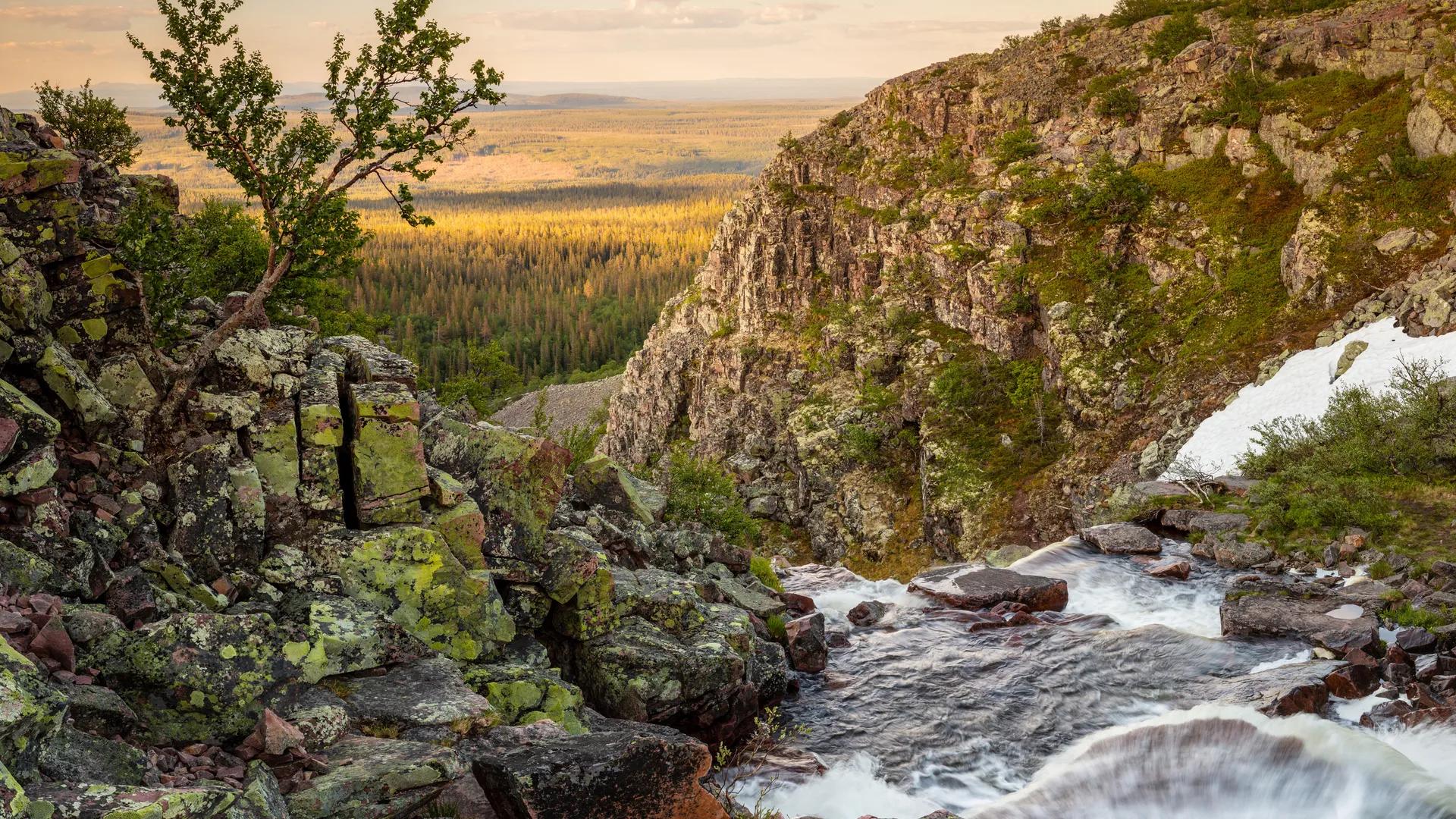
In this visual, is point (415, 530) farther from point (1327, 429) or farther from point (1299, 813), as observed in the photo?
point (1327, 429)

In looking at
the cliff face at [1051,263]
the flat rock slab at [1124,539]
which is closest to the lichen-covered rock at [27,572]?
the flat rock slab at [1124,539]

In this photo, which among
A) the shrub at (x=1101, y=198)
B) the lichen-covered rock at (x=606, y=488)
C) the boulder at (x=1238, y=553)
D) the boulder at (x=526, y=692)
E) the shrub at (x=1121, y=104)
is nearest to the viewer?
the boulder at (x=526, y=692)

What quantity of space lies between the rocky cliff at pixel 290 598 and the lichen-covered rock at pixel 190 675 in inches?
1.3

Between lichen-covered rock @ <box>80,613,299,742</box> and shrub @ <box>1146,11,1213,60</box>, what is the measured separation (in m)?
82.4

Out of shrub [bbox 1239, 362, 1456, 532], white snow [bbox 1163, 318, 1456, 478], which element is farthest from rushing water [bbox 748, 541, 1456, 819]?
white snow [bbox 1163, 318, 1456, 478]

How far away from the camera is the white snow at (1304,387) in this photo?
140ft

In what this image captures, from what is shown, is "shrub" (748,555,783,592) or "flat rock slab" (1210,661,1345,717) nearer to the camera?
"flat rock slab" (1210,661,1345,717)

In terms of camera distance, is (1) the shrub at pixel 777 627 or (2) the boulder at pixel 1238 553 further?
(2) the boulder at pixel 1238 553

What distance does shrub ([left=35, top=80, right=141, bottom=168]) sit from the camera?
1850 inches

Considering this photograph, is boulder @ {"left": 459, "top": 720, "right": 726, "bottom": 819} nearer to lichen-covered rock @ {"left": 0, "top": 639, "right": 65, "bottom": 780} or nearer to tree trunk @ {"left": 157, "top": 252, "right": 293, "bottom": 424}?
lichen-covered rock @ {"left": 0, "top": 639, "right": 65, "bottom": 780}

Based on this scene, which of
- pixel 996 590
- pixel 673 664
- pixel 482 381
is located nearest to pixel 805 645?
pixel 673 664

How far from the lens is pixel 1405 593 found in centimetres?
2547

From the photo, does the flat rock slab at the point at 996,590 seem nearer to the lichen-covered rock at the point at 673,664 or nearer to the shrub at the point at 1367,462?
the shrub at the point at 1367,462

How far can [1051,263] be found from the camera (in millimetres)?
69875
